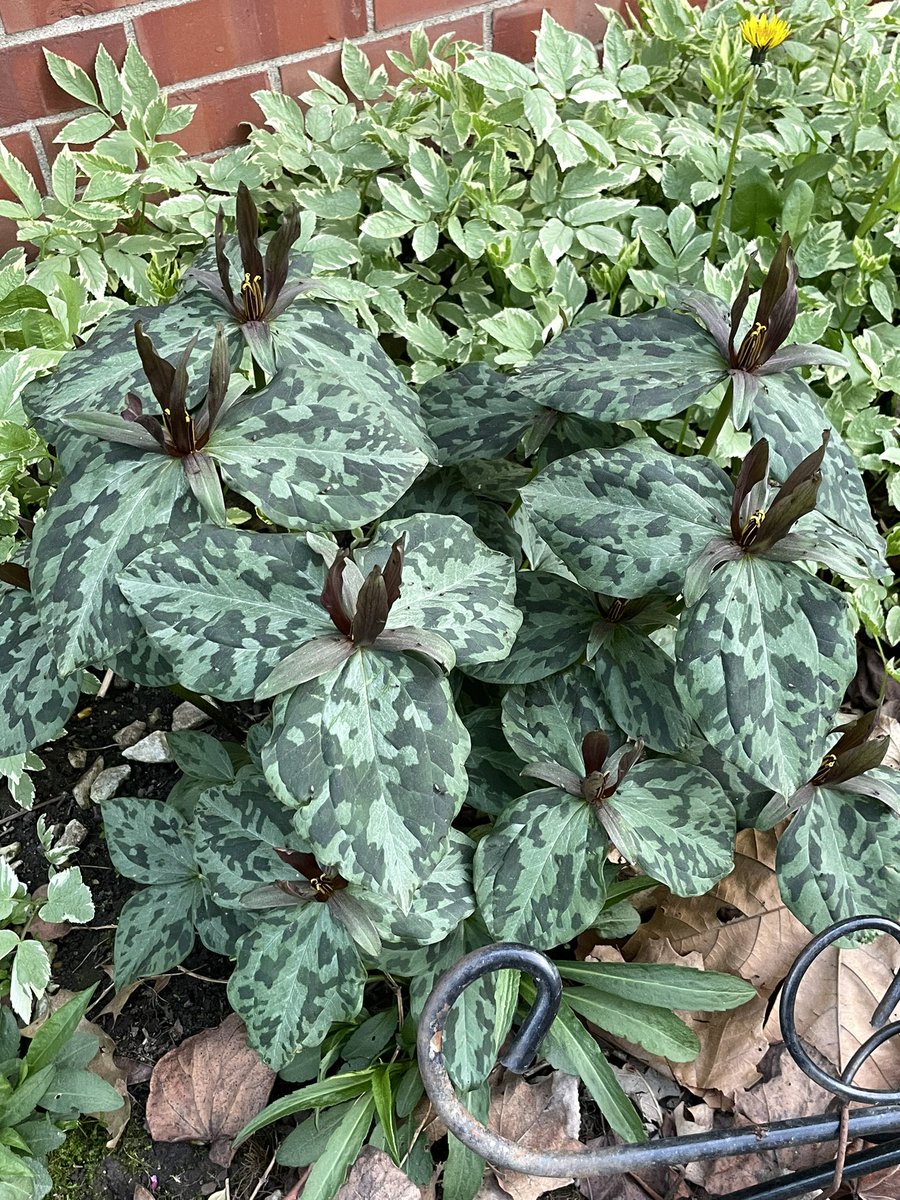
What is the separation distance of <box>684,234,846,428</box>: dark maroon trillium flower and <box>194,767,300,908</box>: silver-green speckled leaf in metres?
0.69

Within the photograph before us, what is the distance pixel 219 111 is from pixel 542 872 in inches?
64.1

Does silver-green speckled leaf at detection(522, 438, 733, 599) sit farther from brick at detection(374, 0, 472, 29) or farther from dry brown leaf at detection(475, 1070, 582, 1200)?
brick at detection(374, 0, 472, 29)

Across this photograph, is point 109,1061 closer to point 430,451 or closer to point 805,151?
point 430,451

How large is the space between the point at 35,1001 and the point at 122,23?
1630mm

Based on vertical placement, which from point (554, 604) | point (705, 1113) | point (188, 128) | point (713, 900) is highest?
point (188, 128)

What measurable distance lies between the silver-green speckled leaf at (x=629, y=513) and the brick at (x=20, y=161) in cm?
137

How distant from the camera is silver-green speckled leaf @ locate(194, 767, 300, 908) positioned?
3.93ft

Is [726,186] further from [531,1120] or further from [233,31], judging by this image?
[531,1120]

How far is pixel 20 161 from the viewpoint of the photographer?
186 centimetres

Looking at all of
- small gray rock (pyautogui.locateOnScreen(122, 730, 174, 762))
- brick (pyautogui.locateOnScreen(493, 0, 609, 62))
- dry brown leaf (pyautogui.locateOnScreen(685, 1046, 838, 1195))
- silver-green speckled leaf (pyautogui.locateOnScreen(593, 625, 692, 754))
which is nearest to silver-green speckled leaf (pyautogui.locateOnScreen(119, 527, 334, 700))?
silver-green speckled leaf (pyautogui.locateOnScreen(593, 625, 692, 754))

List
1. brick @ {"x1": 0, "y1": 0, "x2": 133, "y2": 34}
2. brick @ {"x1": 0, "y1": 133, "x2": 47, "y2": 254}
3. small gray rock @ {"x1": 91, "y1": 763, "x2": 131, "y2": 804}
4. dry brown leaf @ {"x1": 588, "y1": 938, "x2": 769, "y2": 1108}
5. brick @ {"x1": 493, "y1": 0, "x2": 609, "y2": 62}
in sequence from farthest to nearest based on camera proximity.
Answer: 1. brick @ {"x1": 493, "y1": 0, "x2": 609, "y2": 62}
2. brick @ {"x1": 0, "y1": 133, "x2": 47, "y2": 254}
3. brick @ {"x1": 0, "y1": 0, "x2": 133, "y2": 34}
4. small gray rock @ {"x1": 91, "y1": 763, "x2": 131, "y2": 804}
5. dry brown leaf @ {"x1": 588, "y1": 938, "x2": 769, "y2": 1108}

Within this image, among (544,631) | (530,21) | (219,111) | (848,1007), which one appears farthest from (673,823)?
(530,21)

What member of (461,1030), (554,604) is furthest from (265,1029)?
(554,604)

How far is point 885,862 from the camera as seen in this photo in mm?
1140
